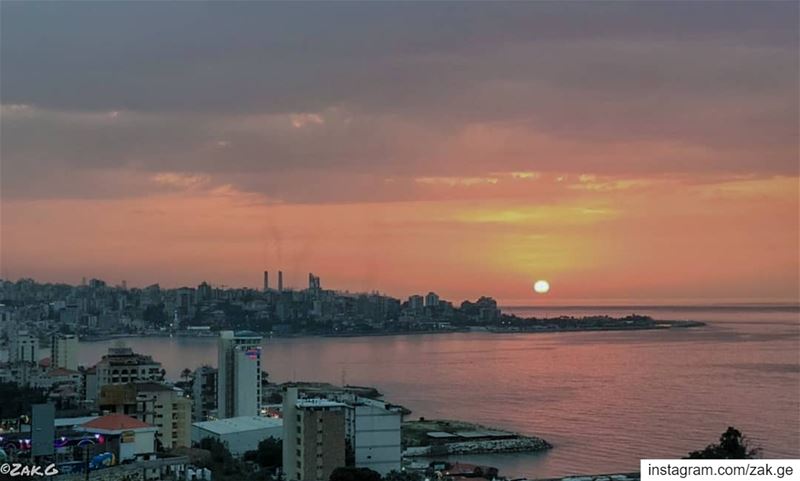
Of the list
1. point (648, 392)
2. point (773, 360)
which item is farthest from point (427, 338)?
point (648, 392)

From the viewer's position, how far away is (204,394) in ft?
30.9

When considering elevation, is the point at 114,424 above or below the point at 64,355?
below

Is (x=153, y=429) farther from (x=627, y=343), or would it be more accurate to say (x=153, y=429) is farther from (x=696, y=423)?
(x=627, y=343)

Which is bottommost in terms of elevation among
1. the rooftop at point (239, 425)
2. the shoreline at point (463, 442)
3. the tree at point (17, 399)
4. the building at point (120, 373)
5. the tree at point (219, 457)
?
the shoreline at point (463, 442)

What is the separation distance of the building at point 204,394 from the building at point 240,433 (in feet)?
5.76

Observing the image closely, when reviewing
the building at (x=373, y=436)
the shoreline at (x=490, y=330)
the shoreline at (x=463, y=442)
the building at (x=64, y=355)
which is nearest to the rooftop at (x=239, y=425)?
the shoreline at (x=463, y=442)

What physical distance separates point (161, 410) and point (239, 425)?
664 millimetres


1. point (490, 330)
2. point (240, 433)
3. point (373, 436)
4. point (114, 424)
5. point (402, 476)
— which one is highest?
point (490, 330)

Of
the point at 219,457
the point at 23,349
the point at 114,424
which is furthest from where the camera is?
the point at 23,349

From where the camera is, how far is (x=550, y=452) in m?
7.97

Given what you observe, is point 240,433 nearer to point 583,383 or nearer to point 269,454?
point 269,454

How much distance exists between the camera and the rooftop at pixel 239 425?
7254 millimetres

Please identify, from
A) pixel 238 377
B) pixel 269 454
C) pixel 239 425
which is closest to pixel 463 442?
pixel 239 425

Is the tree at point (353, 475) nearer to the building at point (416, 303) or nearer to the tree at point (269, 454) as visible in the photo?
the tree at point (269, 454)
